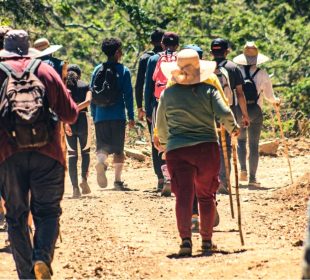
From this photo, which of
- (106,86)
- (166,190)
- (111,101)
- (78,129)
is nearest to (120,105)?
(111,101)

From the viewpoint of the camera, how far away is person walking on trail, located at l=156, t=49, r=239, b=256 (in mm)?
10016

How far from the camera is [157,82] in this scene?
13.9 meters

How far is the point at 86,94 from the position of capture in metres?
15.2

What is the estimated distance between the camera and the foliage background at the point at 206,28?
23672mm

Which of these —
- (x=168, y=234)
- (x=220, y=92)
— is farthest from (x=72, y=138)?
(x=220, y=92)

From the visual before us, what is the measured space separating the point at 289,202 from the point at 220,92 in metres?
4.16

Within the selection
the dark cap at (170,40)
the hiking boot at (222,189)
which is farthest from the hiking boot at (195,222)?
the hiking boot at (222,189)

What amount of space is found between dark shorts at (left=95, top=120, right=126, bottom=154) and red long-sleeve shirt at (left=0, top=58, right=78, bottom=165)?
6.98 m

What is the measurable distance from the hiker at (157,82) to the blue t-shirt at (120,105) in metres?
0.49

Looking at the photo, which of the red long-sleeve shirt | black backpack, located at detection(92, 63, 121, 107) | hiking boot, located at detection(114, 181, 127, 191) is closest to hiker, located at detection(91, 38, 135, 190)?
black backpack, located at detection(92, 63, 121, 107)

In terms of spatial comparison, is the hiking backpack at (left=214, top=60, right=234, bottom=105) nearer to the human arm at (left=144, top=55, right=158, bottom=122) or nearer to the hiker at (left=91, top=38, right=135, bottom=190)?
the human arm at (left=144, top=55, right=158, bottom=122)

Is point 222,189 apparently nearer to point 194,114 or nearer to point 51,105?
point 194,114

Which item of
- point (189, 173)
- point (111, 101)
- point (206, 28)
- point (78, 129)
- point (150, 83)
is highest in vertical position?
point (206, 28)

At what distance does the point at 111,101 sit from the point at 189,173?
5.47 meters
